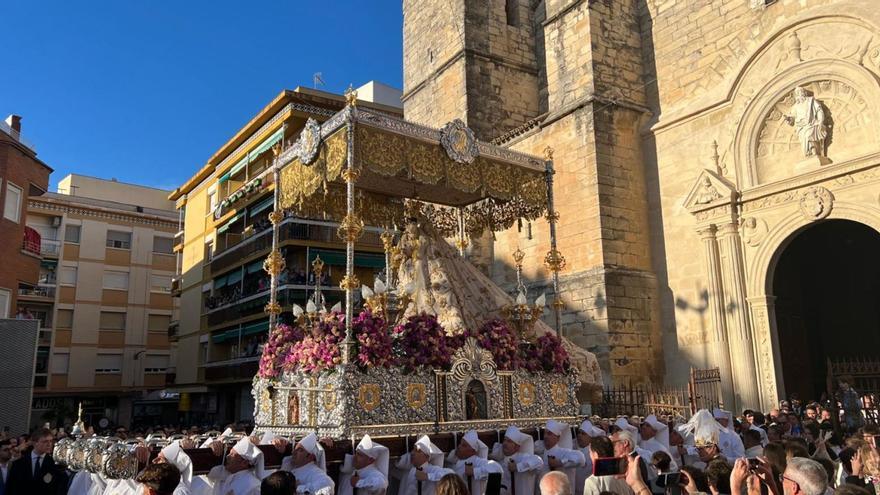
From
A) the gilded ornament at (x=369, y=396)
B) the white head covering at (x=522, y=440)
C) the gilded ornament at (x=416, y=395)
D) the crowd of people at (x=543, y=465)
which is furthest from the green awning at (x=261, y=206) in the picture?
the white head covering at (x=522, y=440)

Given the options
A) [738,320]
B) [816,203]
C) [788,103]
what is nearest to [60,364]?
[738,320]

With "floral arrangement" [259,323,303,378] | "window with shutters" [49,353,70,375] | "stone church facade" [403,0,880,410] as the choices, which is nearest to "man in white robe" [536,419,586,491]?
"floral arrangement" [259,323,303,378]

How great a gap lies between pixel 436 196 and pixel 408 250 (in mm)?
1118

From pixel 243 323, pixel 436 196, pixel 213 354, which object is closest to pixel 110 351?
pixel 213 354

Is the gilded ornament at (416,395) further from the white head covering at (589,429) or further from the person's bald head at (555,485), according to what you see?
the person's bald head at (555,485)

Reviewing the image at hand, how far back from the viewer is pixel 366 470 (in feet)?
20.1

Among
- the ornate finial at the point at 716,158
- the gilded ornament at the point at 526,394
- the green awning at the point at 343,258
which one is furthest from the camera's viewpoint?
the green awning at the point at 343,258

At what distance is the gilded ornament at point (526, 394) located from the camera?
8.79 metres

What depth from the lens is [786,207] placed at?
11.9m

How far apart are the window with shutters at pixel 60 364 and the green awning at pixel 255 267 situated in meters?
11.1

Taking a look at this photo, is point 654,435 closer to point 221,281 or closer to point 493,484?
point 493,484

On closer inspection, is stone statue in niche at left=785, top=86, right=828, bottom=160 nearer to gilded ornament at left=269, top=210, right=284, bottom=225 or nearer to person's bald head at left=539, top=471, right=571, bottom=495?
gilded ornament at left=269, top=210, right=284, bottom=225

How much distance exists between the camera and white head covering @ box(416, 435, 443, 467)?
642 cm

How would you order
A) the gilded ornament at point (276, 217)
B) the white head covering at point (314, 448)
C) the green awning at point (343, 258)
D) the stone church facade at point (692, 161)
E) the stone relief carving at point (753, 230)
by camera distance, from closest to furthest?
the white head covering at point (314, 448)
the gilded ornament at point (276, 217)
the stone church facade at point (692, 161)
the stone relief carving at point (753, 230)
the green awning at point (343, 258)
